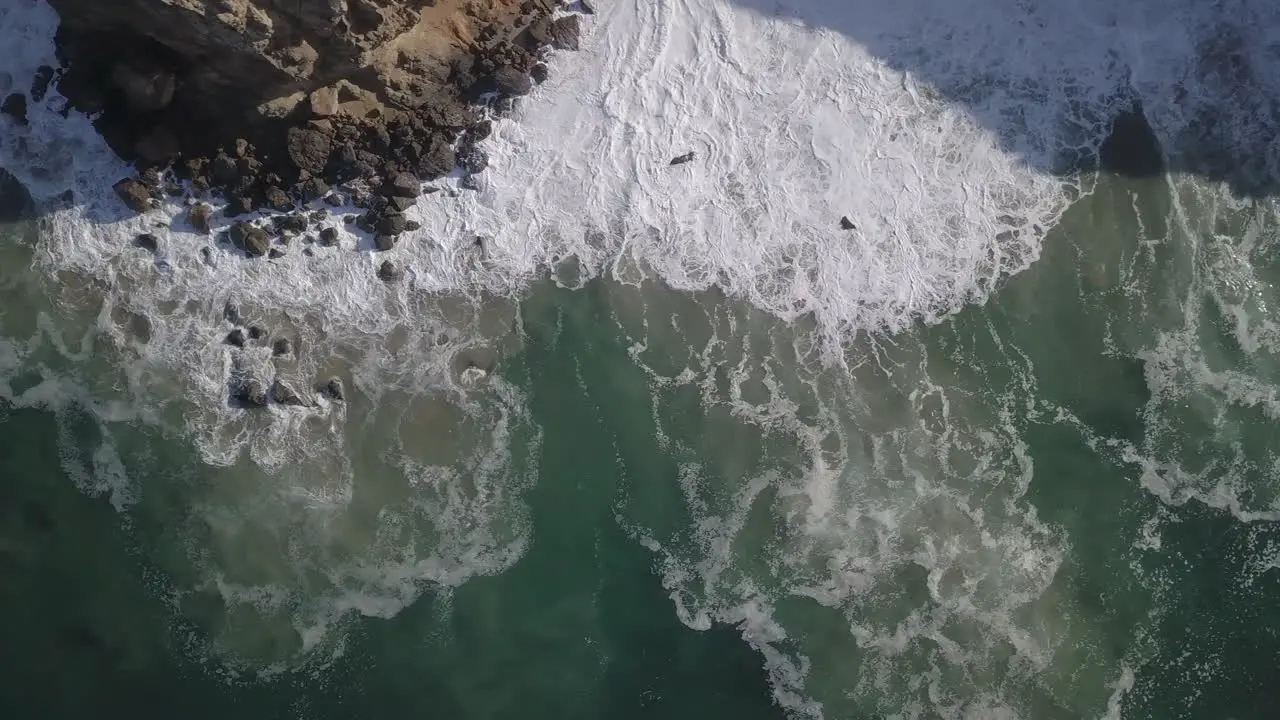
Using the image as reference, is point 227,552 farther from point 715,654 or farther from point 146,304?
point 715,654

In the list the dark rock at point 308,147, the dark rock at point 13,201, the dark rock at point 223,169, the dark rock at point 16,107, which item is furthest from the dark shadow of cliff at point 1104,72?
the dark rock at point 13,201

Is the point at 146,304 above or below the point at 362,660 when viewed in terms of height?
above

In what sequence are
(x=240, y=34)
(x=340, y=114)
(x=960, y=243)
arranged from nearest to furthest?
(x=240, y=34) → (x=340, y=114) → (x=960, y=243)

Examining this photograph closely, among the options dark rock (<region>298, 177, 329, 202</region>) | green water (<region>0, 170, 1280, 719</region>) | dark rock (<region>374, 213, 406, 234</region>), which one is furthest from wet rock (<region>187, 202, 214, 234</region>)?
dark rock (<region>374, 213, 406, 234</region>)

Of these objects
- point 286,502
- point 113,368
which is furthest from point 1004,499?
point 113,368

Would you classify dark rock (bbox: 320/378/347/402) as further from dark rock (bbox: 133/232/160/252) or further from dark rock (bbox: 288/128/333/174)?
dark rock (bbox: 133/232/160/252)
